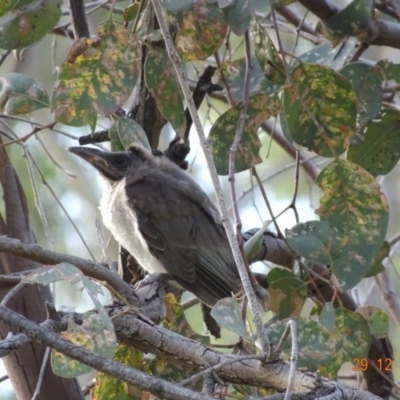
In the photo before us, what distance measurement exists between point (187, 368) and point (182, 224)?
5.83 ft

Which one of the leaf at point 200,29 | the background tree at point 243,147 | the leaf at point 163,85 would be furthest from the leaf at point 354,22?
the leaf at point 163,85

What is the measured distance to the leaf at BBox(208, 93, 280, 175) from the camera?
9.18 feet

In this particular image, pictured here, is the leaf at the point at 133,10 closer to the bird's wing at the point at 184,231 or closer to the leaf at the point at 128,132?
the leaf at the point at 128,132

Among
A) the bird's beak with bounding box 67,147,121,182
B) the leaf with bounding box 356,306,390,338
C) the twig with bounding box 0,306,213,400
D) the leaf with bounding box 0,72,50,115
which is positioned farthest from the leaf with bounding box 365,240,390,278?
the bird's beak with bounding box 67,147,121,182

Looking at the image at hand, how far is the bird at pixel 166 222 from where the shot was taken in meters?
4.00

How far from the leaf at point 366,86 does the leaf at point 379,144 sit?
0.10 m

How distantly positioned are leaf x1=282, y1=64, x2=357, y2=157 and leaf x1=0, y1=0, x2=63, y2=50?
901 millimetres

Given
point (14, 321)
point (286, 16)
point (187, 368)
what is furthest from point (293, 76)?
point (286, 16)

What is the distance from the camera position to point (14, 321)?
1.74 metres

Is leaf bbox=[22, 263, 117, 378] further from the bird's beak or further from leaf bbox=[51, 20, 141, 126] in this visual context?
the bird's beak

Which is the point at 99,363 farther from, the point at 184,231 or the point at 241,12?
the point at 184,231

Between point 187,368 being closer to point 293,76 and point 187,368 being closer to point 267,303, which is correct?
point 267,303

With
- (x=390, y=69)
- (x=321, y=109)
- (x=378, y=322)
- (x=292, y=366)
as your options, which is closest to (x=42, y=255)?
(x=292, y=366)

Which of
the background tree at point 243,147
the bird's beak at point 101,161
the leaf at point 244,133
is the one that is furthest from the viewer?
the bird's beak at point 101,161
